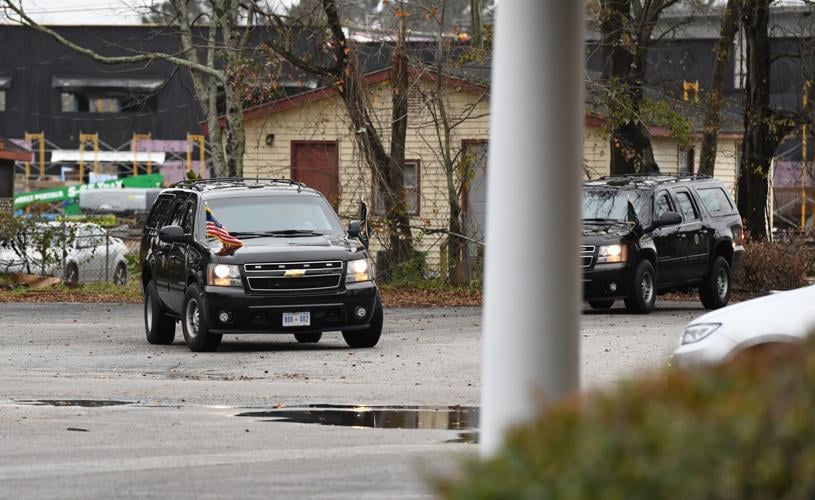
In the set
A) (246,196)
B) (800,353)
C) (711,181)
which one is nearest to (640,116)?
(711,181)

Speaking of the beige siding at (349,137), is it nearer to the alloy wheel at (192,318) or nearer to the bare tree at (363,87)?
the bare tree at (363,87)

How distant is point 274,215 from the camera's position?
1878cm

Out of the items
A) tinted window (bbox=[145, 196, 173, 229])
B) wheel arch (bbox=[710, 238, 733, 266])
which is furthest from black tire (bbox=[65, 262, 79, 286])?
wheel arch (bbox=[710, 238, 733, 266])

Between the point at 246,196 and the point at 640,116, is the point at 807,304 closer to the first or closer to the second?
the point at 246,196

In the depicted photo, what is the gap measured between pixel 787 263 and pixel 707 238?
13.5 feet

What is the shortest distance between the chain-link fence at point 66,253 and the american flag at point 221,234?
12.3m

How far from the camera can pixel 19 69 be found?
6688cm

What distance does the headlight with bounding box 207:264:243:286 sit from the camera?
57.4 feet

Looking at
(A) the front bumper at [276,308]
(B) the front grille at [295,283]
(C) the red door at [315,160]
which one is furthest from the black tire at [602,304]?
(C) the red door at [315,160]

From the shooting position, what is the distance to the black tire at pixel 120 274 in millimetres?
32188

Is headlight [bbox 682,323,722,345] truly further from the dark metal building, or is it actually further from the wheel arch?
the dark metal building

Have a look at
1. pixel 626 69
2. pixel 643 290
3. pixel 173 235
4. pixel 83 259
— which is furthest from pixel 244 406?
pixel 626 69

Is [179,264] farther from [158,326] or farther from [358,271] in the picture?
[358,271]

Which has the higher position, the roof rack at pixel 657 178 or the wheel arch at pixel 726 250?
the roof rack at pixel 657 178
